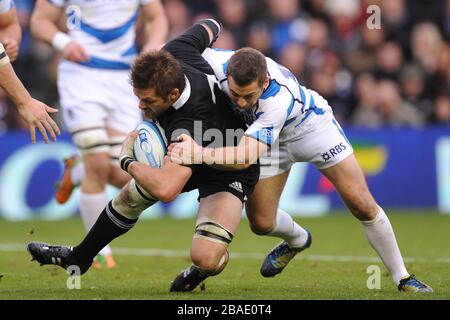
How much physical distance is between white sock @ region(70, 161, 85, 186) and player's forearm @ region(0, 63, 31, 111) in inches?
120

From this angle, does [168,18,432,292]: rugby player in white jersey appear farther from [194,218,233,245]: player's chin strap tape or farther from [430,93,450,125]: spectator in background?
[430,93,450,125]: spectator in background

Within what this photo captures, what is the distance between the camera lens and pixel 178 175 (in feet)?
22.6

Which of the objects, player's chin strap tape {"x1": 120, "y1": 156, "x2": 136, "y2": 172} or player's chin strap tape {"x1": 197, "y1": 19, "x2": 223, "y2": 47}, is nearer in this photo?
player's chin strap tape {"x1": 120, "y1": 156, "x2": 136, "y2": 172}

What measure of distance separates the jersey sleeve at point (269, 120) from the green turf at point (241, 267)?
44.4 inches

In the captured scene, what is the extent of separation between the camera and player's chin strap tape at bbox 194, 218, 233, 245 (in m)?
7.15

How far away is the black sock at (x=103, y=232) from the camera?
724 centimetres

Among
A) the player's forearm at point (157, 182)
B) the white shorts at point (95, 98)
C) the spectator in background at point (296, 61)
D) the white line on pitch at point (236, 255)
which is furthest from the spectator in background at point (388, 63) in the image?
the player's forearm at point (157, 182)

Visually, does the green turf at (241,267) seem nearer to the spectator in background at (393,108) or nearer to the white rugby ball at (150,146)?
the white rugby ball at (150,146)

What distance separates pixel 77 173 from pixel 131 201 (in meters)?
3.10

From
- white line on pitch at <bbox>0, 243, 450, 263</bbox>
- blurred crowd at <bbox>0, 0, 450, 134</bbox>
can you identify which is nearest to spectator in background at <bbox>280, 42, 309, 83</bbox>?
blurred crowd at <bbox>0, 0, 450, 134</bbox>

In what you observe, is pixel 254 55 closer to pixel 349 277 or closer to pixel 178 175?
pixel 178 175

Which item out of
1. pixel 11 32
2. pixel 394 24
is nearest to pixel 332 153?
pixel 11 32

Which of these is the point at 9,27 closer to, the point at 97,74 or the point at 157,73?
the point at 97,74

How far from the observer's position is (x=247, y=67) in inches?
269
